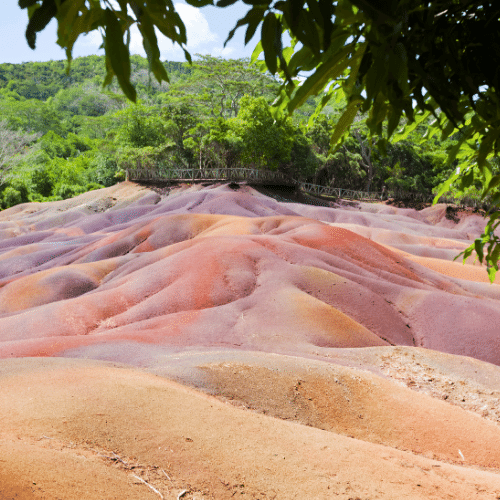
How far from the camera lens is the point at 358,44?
177cm

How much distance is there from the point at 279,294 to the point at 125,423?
25.8 feet

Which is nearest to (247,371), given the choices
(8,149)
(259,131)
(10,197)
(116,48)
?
(116,48)

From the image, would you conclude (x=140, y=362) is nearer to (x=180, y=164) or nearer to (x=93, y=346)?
(x=93, y=346)

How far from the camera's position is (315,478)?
3.07 metres

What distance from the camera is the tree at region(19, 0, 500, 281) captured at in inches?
50.5

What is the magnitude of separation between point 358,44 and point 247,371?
4949mm

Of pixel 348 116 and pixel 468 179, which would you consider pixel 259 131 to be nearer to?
pixel 468 179

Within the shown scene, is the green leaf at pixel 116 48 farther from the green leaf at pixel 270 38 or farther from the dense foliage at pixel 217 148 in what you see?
the dense foliage at pixel 217 148

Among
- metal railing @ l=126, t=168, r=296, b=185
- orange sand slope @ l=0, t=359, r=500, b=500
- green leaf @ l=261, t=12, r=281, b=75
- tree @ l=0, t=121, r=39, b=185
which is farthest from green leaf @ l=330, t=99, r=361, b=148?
tree @ l=0, t=121, r=39, b=185

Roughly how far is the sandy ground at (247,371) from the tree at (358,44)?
2142 millimetres

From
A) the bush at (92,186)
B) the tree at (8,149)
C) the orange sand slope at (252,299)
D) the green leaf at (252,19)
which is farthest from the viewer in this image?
the bush at (92,186)

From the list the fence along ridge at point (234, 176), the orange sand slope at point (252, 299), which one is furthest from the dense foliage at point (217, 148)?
the orange sand slope at point (252, 299)

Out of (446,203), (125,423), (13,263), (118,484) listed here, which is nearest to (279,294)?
(125,423)

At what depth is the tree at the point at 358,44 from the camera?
128 cm
